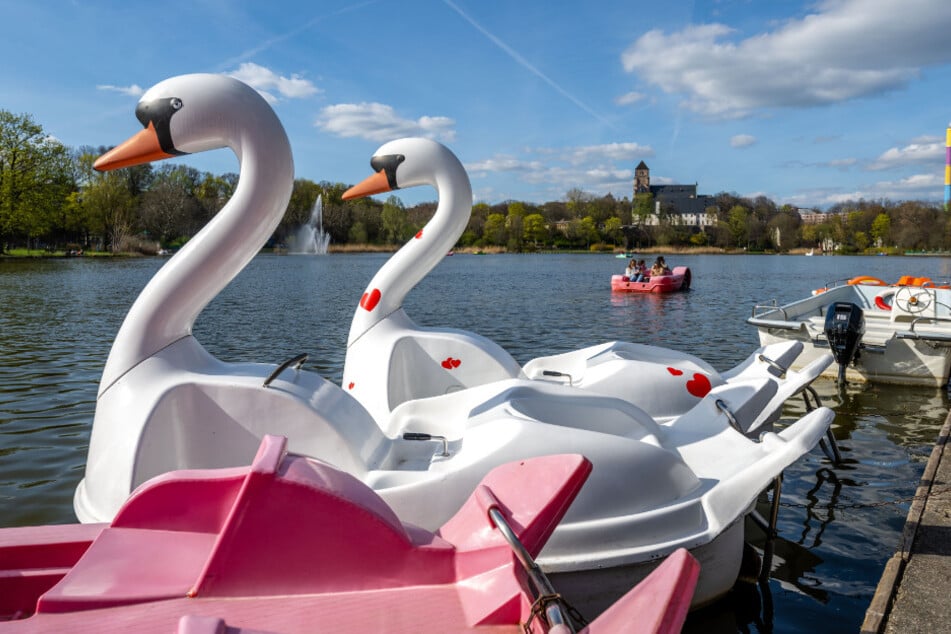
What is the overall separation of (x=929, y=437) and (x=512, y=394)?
584cm

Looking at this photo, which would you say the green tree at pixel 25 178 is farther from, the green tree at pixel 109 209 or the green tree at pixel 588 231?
the green tree at pixel 588 231

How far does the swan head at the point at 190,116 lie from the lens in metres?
3.78

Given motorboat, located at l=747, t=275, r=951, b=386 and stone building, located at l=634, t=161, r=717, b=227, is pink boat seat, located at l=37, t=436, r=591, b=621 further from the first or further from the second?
stone building, located at l=634, t=161, r=717, b=227

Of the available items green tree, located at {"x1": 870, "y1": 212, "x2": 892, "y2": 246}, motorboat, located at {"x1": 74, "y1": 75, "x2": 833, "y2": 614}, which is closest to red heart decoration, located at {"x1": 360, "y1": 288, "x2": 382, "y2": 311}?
motorboat, located at {"x1": 74, "y1": 75, "x2": 833, "y2": 614}

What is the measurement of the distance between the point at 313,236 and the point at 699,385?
253ft

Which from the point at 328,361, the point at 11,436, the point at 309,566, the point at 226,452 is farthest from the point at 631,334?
the point at 309,566

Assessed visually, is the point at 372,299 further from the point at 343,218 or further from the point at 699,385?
the point at 343,218

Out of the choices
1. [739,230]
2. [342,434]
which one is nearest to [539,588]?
[342,434]

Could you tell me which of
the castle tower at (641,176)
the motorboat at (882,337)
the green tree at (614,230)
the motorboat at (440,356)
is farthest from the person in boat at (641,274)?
the castle tower at (641,176)

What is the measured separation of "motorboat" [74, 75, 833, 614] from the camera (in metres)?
3.15

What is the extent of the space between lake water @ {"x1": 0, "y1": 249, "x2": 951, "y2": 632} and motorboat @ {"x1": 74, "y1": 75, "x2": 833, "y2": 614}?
842 millimetres

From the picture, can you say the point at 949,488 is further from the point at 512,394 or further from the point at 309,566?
the point at 309,566

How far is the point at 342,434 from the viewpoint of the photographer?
3.47 m

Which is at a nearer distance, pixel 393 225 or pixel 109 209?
pixel 109 209
